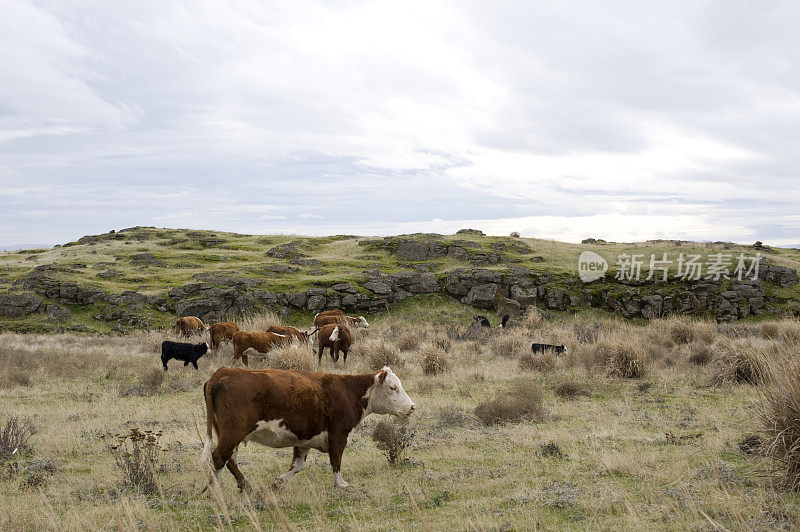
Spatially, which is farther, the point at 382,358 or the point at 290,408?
the point at 382,358

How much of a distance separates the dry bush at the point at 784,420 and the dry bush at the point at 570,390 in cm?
649

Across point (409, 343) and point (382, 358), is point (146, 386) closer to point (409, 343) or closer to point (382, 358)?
point (382, 358)

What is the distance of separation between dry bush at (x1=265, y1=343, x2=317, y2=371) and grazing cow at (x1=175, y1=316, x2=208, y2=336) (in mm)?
12330

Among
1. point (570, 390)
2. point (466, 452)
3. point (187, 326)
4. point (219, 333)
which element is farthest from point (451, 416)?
point (187, 326)

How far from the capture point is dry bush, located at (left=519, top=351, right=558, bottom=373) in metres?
16.4

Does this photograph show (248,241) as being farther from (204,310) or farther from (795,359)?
(795,359)

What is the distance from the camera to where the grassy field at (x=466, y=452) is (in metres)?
5.75

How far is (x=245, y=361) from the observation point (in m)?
17.3

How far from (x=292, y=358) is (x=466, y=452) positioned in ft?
27.1

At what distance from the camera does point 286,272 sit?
4650 centimetres

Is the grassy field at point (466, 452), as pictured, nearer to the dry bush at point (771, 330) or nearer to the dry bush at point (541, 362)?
the dry bush at point (541, 362)

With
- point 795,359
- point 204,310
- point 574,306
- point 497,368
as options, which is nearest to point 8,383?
point 497,368

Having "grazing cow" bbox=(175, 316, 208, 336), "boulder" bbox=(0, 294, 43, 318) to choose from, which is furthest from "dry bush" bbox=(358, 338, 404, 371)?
"boulder" bbox=(0, 294, 43, 318)

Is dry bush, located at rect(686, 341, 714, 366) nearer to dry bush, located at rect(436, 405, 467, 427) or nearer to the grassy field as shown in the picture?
the grassy field
